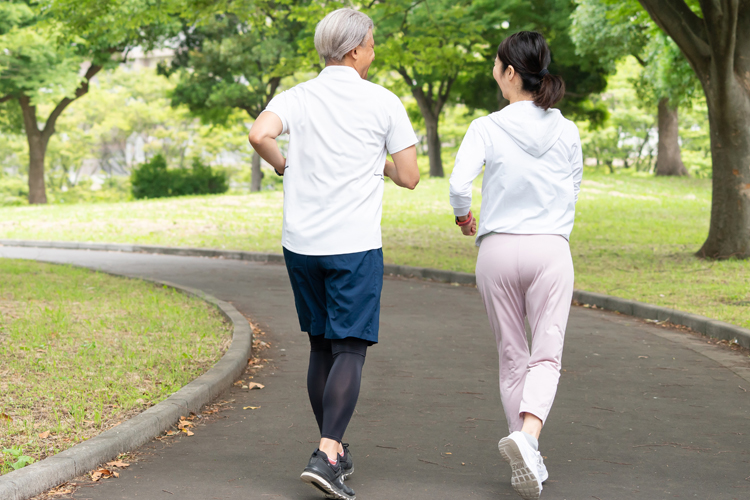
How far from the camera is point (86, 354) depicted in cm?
587

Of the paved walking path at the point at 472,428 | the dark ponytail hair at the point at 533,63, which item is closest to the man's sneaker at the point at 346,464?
the paved walking path at the point at 472,428

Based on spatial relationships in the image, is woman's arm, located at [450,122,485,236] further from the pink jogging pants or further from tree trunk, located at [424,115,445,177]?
tree trunk, located at [424,115,445,177]

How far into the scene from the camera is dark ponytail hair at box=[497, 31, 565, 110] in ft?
11.3

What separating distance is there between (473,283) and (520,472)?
319 inches

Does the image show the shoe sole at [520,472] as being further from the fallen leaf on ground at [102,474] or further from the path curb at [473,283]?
the path curb at [473,283]

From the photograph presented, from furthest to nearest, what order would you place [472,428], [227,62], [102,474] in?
1. [227,62]
2. [472,428]
3. [102,474]

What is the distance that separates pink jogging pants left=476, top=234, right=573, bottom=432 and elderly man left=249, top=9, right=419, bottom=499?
513 mm

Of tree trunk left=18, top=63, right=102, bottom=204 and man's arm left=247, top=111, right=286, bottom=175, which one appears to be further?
tree trunk left=18, top=63, right=102, bottom=204

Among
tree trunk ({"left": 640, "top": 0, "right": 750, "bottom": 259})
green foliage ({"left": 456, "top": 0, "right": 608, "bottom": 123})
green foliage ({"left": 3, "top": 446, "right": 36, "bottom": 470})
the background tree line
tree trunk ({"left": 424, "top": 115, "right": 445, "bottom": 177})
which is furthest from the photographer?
tree trunk ({"left": 424, "top": 115, "right": 445, "bottom": 177})

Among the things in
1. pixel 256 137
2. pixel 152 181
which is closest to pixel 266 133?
pixel 256 137

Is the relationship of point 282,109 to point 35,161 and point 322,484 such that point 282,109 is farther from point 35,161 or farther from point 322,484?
point 35,161

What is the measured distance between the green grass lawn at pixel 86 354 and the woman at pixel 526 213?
2.23 m

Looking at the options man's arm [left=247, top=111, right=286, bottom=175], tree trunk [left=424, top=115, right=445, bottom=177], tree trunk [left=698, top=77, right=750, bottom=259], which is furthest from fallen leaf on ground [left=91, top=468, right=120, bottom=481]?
tree trunk [left=424, top=115, right=445, bottom=177]

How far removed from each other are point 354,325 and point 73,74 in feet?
96.2
